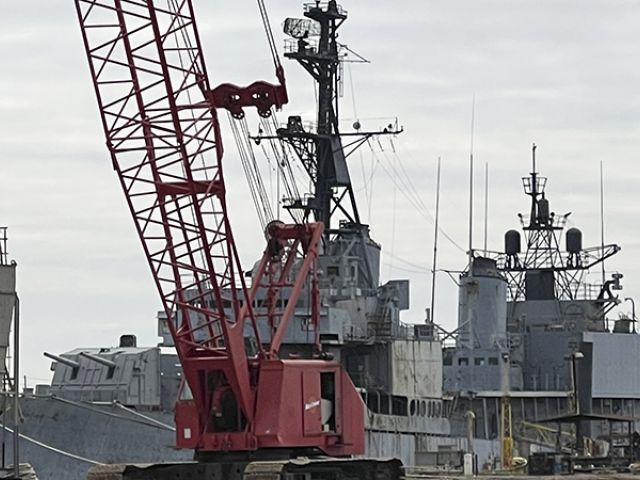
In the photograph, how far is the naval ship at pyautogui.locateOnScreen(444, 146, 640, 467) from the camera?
80.5m

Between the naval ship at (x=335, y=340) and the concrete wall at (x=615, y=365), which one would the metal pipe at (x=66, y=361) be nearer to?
the naval ship at (x=335, y=340)

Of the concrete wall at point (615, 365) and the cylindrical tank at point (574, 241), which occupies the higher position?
the cylindrical tank at point (574, 241)

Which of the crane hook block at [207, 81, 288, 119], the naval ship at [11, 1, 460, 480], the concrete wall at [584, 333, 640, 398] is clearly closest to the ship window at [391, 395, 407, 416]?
the naval ship at [11, 1, 460, 480]

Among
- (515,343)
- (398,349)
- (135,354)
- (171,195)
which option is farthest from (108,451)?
(515,343)

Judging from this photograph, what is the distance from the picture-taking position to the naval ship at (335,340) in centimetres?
6562

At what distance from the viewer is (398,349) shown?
6881 cm

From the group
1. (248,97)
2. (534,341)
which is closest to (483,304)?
(534,341)

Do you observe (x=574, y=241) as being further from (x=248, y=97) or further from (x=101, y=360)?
(x=248, y=97)

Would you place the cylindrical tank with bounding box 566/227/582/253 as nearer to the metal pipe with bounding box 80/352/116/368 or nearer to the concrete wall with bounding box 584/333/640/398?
the concrete wall with bounding box 584/333/640/398

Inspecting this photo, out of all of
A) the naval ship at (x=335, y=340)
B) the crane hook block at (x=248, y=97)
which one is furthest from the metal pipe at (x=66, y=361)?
the crane hook block at (x=248, y=97)

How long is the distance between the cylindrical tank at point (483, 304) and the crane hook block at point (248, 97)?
4144 cm

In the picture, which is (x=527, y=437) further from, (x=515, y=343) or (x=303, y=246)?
(x=303, y=246)

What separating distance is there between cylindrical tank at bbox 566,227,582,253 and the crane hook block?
4640 cm

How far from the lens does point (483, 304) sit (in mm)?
81188
